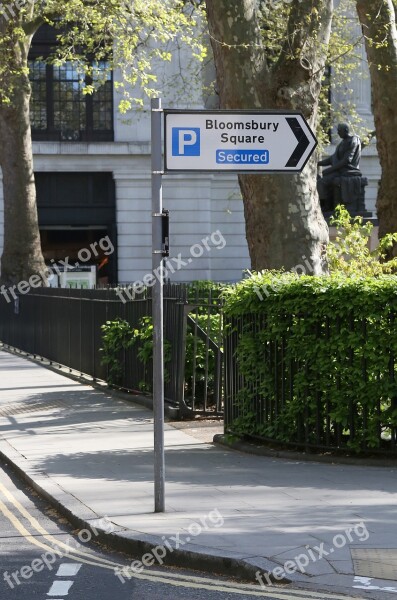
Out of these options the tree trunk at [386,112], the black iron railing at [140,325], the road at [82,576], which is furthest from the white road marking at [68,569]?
the tree trunk at [386,112]

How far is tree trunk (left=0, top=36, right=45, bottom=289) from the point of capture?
104 feet

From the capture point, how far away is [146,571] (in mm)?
7617

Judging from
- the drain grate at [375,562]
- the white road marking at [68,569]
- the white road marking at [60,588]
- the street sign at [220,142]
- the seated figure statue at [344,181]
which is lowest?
the white road marking at [68,569]

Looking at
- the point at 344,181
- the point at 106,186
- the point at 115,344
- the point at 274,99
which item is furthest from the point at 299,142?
the point at 106,186

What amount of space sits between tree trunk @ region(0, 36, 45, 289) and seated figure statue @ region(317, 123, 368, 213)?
28.0ft

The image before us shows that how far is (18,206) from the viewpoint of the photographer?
105ft

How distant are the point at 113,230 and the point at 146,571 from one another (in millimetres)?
39651

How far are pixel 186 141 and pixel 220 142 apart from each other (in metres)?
0.26

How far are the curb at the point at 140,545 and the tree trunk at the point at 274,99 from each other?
5.67 meters

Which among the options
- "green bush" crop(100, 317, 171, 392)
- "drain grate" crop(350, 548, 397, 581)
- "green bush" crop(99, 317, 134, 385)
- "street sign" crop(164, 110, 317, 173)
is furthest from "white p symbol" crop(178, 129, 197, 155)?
"green bush" crop(99, 317, 134, 385)

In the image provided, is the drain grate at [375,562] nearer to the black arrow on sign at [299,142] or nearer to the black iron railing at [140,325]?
the black arrow on sign at [299,142]

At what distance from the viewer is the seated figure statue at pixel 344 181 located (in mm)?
26672

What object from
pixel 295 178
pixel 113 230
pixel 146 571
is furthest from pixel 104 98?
pixel 146 571

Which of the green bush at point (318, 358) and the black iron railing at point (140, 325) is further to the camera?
the black iron railing at point (140, 325)
